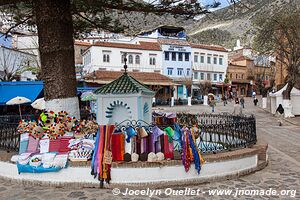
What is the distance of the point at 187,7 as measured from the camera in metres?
9.05

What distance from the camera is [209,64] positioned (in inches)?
2158

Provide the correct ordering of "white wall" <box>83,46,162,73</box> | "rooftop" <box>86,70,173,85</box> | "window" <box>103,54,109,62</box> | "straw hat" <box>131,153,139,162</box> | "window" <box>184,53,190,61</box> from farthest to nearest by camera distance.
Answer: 1. "window" <box>184,53,190,61</box>
2. "window" <box>103,54,109,62</box>
3. "white wall" <box>83,46,162,73</box>
4. "rooftop" <box>86,70,173,85</box>
5. "straw hat" <box>131,153,139,162</box>

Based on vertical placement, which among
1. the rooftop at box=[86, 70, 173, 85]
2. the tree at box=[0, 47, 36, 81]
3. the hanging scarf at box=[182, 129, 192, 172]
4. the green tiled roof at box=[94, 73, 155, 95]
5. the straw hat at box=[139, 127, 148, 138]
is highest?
the tree at box=[0, 47, 36, 81]

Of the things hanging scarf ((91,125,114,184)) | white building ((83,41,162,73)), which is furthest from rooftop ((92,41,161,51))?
hanging scarf ((91,125,114,184))

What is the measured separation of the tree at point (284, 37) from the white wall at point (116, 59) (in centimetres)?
2028

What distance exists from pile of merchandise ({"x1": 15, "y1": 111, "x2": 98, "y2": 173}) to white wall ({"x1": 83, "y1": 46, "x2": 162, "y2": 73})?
1420 inches

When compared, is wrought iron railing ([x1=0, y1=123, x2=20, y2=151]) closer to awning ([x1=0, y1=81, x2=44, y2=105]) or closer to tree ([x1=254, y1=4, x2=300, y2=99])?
awning ([x1=0, y1=81, x2=44, y2=105])

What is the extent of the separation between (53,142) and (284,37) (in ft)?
83.2

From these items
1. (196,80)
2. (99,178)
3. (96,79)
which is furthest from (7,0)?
(196,80)

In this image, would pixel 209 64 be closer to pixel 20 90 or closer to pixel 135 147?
pixel 20 90

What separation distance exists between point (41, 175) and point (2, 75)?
27577 millimetres

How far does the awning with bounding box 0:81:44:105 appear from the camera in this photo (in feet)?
68.6

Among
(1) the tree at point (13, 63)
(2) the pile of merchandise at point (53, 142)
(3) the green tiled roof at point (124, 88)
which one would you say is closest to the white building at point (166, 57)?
(1) the tree at point (13, 63)

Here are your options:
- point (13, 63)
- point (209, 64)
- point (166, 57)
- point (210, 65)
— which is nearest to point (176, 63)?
point (166, 57)
